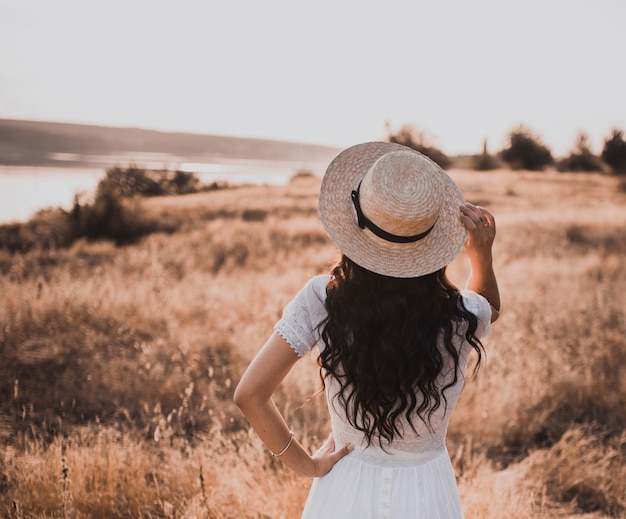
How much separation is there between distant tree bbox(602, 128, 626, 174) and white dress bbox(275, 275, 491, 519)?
4199 centimetres

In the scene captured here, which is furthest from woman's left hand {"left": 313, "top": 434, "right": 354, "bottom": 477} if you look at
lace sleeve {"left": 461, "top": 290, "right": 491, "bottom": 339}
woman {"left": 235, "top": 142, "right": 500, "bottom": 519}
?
lace sleeve {"left": 461, "top": 290, "right": 491, "bottom": 339}

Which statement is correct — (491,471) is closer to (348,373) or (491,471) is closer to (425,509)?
(425,509)

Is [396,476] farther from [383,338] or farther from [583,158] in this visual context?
[583,158]

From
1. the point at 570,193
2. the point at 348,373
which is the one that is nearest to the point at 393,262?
the point at 348,373

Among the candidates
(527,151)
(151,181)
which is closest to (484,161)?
(527,151)

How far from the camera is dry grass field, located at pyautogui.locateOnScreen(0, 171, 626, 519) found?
2.72 metres

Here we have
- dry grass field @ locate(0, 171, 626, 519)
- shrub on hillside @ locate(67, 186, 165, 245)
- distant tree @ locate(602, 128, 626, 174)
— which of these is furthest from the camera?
distant tree @ locate(602, 128, 626, 174)

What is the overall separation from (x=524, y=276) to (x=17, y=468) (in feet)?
21.5

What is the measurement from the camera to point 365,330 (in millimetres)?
1396

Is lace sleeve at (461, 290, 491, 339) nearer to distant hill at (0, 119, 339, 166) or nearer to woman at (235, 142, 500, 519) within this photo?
woman at (235, 142, 500, 519)

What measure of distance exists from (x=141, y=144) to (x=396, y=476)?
272ft

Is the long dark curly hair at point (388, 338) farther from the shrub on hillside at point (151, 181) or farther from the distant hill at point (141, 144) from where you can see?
the distant hill at point (141, 144)

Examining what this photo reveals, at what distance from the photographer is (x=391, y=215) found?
1297 millimetres

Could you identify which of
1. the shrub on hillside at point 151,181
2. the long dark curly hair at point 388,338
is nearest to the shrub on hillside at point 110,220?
the shrub on hillside at point 151,181
